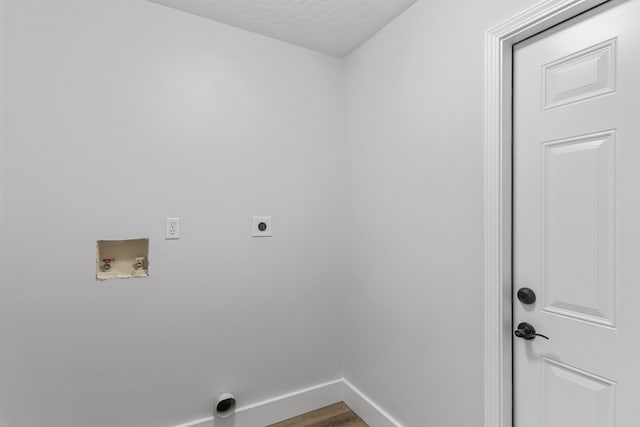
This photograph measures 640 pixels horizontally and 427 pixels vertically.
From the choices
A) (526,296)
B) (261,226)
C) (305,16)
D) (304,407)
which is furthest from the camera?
(304,407)

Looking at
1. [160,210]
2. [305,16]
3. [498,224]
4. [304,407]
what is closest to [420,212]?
[498,224]

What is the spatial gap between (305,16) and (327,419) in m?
2.46

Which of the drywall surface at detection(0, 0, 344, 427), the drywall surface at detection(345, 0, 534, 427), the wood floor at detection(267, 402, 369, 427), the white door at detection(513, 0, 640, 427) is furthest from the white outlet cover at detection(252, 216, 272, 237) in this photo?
the white door at detection(513, 0, 640, 427)

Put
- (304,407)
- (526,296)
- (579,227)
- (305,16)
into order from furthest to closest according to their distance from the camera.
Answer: (304,407) → (305,16) → (526,296) → (579,227)

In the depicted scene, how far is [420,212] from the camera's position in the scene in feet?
5.43

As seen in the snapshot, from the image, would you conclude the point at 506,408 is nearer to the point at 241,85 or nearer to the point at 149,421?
the point at 149,421

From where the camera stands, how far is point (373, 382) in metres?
2.00

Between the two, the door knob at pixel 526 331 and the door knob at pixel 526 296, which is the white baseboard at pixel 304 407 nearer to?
the door knob at pixel 526 331

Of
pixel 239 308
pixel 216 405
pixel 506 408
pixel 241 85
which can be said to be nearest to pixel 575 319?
pixel 506 408

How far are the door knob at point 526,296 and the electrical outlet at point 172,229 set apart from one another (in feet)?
5.52

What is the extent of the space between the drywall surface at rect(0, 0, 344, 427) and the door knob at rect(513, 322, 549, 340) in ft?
3.97

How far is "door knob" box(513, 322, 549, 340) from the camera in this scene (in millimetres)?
1240

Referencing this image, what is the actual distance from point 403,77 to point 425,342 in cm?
143

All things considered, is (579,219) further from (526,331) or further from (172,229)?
(172,229)
